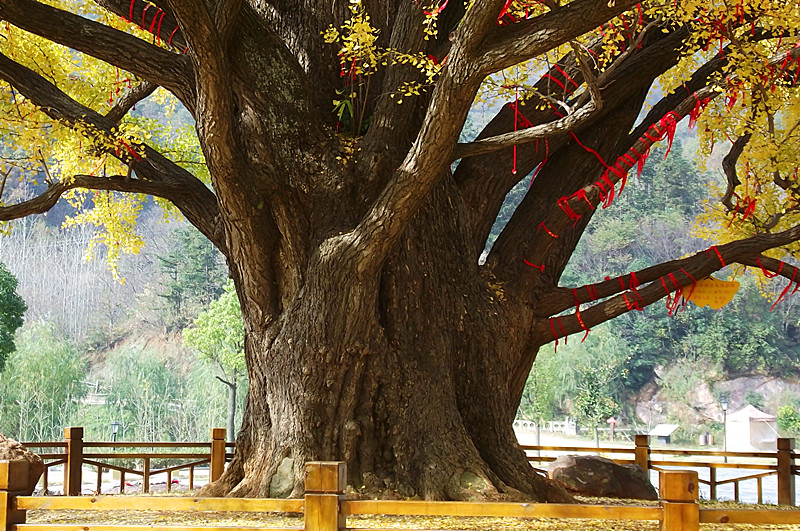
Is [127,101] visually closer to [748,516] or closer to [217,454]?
[217,454]

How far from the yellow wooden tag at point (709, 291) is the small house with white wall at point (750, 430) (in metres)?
22.9

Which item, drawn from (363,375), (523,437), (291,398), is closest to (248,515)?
(291,398)

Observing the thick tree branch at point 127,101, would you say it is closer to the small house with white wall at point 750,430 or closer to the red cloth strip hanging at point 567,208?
the red cloth strip hanging at point 567,208

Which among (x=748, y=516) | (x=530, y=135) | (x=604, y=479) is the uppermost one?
(x=530, y=135)

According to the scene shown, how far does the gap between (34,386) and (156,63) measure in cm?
2140

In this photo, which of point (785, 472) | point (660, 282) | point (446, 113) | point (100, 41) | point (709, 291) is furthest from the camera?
point (785, 472)

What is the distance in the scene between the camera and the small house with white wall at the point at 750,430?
2719 centimetres

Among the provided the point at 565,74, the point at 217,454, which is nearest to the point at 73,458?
the point at 217,454

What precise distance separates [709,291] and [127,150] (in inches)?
168

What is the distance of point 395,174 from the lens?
4.53m

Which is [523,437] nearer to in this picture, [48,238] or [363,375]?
[48,238]

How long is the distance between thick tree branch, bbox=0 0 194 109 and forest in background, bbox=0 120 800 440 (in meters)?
21.3

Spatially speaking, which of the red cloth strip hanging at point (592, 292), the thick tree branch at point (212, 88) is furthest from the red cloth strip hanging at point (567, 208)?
Result: the thick tree branch at point (212, 88)

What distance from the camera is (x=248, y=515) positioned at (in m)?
4.83
